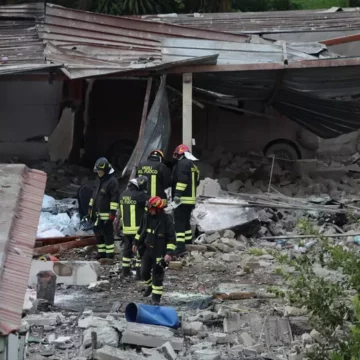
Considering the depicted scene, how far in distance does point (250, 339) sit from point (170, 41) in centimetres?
792

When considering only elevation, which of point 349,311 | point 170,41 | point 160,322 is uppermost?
point 170,41

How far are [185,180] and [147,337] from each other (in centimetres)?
456

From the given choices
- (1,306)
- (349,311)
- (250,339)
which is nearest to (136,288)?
(250,339)

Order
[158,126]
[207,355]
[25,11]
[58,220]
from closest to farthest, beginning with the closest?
[207,355] < [58,220] < [158,126] < [25,11]

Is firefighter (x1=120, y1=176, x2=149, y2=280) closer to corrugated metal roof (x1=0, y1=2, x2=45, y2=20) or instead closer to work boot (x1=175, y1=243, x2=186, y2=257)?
work boot (x1=175, y1=243, x2=186, y2=257)

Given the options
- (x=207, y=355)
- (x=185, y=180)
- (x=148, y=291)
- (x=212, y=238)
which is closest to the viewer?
(x=207, y=355)

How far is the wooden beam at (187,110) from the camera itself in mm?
14531

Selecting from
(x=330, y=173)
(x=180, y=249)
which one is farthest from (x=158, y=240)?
(x=330, y=173)

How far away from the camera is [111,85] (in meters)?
18.8

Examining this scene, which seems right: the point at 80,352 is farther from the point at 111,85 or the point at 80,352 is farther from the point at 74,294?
the point at 111,85

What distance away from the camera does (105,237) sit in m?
12.2

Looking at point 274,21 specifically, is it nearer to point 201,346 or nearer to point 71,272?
point 71,272

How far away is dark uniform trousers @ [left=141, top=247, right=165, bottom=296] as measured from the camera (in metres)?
9.38

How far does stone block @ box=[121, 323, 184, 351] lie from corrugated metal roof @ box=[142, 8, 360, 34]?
10.7 m
